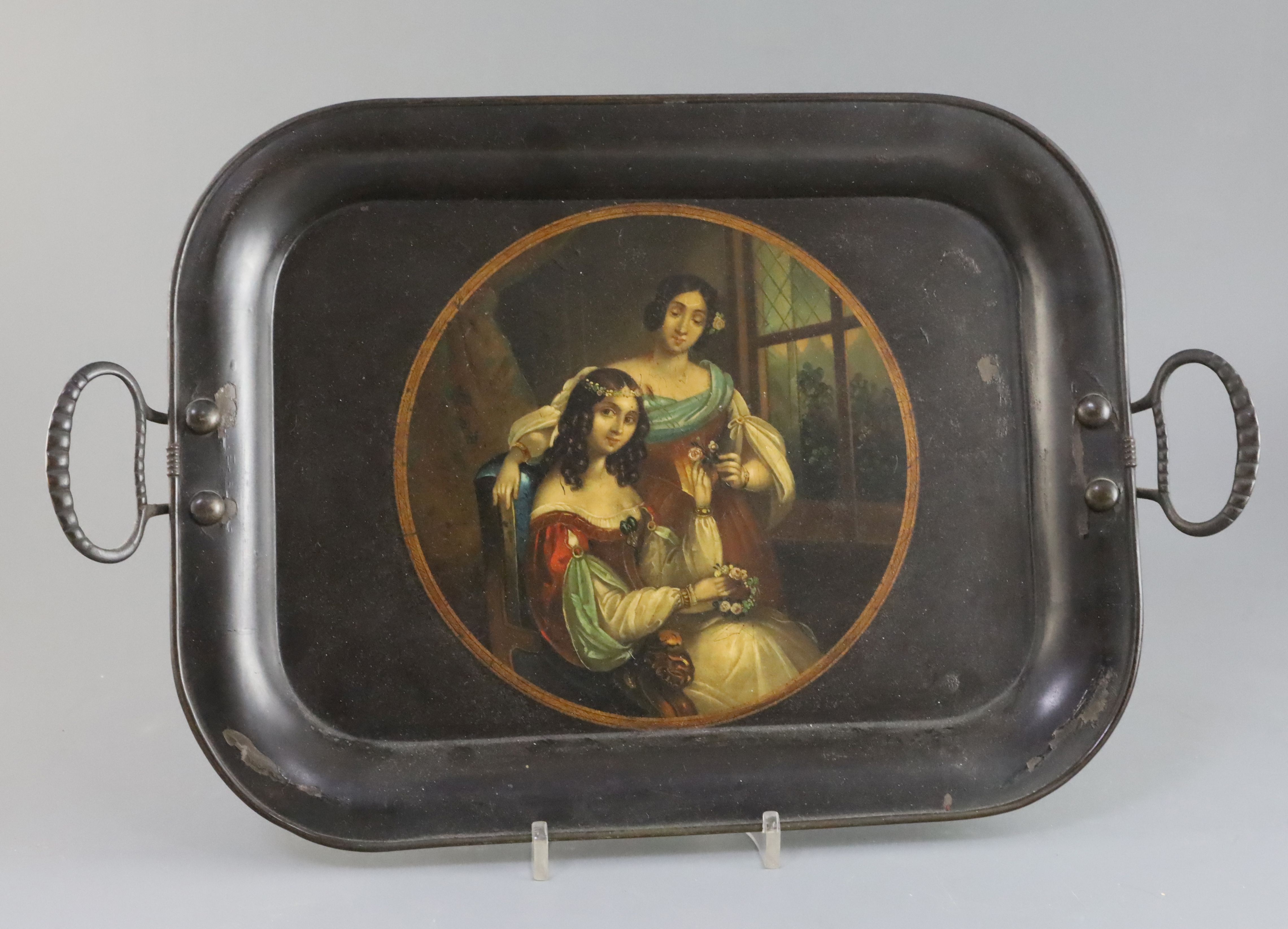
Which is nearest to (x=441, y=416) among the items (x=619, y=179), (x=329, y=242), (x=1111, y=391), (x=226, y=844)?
(x=329, y=242)

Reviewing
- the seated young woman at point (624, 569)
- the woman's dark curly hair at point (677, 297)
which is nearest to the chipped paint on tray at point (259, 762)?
the seated young woman at point (624, 569)

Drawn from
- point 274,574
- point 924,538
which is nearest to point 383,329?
point 274,574

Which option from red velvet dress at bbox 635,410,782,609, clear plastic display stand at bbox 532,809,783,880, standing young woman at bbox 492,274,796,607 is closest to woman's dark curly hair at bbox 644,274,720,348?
standing young woman at bbox 492,274,796,607

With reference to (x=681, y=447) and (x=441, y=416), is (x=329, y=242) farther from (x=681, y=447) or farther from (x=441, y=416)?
(x=681, y=447)

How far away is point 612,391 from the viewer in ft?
5.58

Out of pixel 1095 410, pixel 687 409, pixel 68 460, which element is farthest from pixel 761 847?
pixel 68 460

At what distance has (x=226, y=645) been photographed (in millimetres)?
1623

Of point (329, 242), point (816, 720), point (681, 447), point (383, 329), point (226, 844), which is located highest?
point (329, 242)

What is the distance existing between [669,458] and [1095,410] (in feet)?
1.88

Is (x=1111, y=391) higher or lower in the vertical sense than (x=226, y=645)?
higher

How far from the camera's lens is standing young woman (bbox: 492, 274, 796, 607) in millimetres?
1705

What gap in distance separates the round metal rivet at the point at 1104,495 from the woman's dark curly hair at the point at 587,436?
1.98ft

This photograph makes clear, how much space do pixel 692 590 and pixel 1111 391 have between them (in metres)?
0.63

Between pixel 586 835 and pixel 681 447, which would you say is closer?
pixel 586 835
